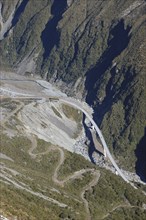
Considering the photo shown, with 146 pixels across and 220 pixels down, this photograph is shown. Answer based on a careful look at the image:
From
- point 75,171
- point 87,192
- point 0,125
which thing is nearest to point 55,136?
point 0,125

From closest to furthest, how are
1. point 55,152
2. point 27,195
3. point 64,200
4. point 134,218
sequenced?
point 27,195 → point 64,200 → point 134,218 → point 55,152

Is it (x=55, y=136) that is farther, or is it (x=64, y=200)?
(x=55, y=136)

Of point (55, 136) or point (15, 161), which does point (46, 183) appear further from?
point (55, 136)

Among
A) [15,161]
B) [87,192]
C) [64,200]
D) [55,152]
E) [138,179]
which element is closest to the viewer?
[64,200]

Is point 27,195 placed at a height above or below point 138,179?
above

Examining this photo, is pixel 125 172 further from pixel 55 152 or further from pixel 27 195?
pixel 27 195

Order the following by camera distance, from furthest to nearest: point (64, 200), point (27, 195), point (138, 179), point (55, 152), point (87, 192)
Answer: point (138, 179) → point (55, 152) → point (87, 192) → point (64, 200) → point (27, 195)

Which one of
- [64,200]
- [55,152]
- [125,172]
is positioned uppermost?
[64,200]

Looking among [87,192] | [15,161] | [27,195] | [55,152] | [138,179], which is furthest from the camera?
[138,179]

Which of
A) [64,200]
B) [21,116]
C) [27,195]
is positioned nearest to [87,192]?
[64,200]
